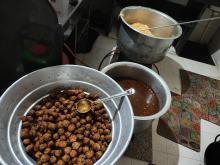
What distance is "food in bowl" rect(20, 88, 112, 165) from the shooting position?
32.8 inches

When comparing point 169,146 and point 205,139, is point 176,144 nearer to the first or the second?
point 169,146

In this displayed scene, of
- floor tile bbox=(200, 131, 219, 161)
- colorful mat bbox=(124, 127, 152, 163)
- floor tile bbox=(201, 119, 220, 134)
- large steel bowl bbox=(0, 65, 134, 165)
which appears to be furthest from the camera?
floor tile bbox=(201, 119, 220, 134)

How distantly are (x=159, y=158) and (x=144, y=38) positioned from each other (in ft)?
2.45

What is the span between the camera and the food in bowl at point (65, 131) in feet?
2.73

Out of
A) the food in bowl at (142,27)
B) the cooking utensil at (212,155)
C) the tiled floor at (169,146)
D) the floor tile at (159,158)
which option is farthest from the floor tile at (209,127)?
the food in bowl at (142,27)

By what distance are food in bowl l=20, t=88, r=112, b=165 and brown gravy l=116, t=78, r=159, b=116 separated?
288 millimetres

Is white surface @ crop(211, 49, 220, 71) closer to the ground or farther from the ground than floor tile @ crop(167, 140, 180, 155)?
farther from the ground

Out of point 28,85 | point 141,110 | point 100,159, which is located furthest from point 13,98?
point 141,110

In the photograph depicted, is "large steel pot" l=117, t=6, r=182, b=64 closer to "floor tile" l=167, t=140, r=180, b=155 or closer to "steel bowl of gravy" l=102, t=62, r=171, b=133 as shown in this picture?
"steel bowl of gravy" l=102, t=62, r=171, b=133

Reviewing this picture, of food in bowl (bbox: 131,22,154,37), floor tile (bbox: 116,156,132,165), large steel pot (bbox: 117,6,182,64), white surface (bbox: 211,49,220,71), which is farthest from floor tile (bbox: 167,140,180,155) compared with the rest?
white surface (bbox: 211,49,220,71)

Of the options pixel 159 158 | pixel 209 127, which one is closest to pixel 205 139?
pixel 209 127

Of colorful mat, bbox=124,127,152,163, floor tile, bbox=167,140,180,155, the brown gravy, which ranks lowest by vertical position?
colorful mat, bbox=124,127,152,163

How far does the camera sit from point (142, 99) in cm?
126

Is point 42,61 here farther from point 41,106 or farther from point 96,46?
point 96,46
